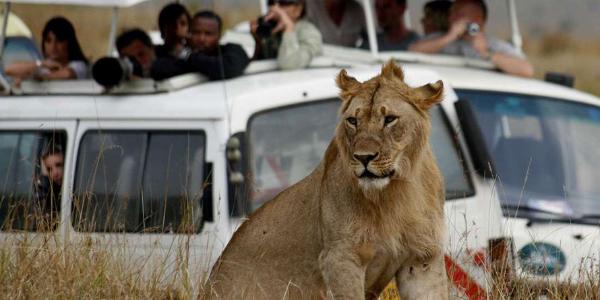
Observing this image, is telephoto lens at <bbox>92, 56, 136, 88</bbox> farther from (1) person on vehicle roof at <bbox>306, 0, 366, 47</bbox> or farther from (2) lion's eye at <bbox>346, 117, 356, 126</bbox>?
(2) lion's eye at <bbox>346, 117, 356, 126</bbox>

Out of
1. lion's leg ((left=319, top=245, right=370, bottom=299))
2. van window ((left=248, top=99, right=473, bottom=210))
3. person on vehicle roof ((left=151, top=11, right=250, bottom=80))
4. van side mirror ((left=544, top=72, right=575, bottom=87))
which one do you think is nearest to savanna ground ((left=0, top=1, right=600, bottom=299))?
lion's leg ((left=319, top=245, right=370, bottom=299))

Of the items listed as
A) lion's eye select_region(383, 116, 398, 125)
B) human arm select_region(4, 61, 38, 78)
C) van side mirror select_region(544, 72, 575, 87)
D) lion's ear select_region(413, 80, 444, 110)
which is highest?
human arm select_region(4, 61, 38, 78)

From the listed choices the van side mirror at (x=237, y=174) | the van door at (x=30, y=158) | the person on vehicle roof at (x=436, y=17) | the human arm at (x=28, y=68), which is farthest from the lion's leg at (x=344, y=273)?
the person on vehicle roof at (x=436, y=17)

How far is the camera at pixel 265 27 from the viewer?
12461 mm

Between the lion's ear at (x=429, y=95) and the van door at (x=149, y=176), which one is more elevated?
the lion's ear at (x=429, y=95)

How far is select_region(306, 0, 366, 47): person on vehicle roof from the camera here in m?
13.3

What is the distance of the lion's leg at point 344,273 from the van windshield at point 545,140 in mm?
4867

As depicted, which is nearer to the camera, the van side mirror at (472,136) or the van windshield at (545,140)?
the van side mirror at (472,136)

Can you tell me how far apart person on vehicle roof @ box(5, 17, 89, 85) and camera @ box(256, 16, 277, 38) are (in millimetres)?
1251

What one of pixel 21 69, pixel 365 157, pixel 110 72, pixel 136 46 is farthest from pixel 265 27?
pixel 365 157

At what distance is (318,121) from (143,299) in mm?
2907

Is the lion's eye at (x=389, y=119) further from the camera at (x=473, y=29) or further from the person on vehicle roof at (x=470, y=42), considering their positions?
the camera at (x=473, y=29)

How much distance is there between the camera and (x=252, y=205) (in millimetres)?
10078

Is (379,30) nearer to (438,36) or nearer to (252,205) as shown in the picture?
(438,36)
